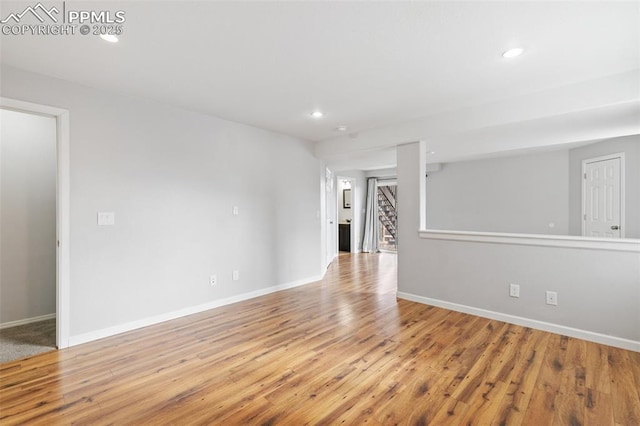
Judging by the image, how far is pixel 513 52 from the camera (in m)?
2.27

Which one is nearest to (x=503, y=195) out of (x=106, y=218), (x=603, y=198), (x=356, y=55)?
(x=603, y=198)

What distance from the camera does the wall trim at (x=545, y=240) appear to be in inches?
107

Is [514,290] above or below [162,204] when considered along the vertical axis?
below

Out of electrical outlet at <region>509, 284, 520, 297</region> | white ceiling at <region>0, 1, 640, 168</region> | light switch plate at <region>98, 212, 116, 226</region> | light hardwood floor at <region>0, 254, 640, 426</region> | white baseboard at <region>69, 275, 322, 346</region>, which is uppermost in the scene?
white ceiling at <region>0, 1, 640, 168</region>

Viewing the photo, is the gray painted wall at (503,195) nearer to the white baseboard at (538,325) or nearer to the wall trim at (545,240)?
the wall trim at (545,240)

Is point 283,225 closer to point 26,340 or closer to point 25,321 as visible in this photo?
point 26,340

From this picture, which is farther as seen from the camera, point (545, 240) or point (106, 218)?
point (545, 240)

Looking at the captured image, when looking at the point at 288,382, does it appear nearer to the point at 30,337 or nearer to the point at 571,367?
the point at 571,367

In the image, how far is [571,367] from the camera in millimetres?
2363

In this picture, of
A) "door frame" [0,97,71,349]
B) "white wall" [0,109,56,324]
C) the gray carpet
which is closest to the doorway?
"white wall" [0,109,56,324]

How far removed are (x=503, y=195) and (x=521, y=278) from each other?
13.4 ft

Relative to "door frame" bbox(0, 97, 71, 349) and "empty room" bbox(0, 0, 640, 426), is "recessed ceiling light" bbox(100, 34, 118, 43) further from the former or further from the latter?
"door frame" bbox(0, 97, 71, 349)

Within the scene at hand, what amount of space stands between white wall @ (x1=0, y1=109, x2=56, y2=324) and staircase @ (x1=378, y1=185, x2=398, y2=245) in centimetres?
804

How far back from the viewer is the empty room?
1.91m
